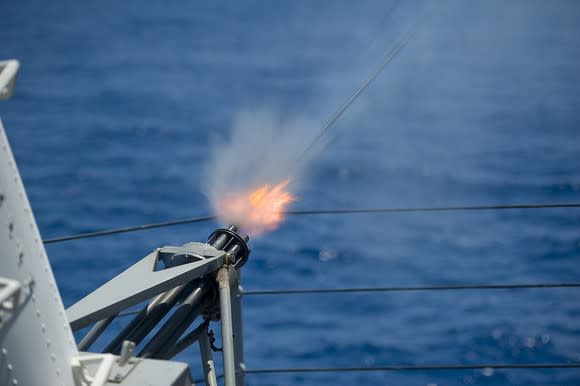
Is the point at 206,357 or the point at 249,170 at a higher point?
the point at 249,170

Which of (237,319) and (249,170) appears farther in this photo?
(249,170)

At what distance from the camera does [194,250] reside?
9.66 ft

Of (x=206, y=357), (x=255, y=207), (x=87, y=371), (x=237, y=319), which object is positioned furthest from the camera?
(x=255, y=207)

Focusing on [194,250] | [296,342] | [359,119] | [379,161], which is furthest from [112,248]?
[194,250]

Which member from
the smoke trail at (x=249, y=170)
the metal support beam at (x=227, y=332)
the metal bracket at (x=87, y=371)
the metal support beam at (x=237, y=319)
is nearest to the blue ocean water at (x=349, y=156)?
the smoke trail at (x=249, y=170)

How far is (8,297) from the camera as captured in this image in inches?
79.1

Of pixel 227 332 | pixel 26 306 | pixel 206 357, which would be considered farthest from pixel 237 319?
pixel 26 306

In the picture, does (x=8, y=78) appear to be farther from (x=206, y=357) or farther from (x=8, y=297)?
(x=206, y=357)

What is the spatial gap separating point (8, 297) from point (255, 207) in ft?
5.55

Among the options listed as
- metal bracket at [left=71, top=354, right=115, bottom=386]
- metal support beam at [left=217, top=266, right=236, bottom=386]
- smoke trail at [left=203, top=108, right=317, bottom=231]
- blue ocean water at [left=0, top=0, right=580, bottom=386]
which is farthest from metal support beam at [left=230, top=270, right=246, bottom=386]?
blue ocean water at [left=0, top=0, right=580, bottom=386]

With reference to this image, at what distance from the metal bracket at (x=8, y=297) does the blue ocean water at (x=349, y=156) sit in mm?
7481

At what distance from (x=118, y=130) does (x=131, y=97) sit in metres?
1.59

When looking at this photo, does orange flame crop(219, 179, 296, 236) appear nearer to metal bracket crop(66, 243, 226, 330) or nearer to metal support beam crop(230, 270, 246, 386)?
metal support beam crop(230, 270, 246, 386)

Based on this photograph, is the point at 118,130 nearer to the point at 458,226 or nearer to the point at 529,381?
the point at 458,226
